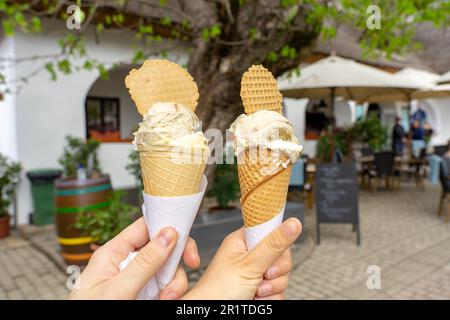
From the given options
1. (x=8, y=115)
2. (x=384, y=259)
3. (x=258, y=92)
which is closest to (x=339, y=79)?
(x=384, y=259)

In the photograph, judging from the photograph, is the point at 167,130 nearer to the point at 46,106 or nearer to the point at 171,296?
the point at 171,296

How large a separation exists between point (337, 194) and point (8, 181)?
5455 millimetres

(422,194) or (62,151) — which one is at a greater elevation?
(62,151)

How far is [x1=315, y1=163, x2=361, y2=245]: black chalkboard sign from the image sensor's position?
527 cm

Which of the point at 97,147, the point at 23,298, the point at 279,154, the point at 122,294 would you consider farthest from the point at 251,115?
the point at 97,147

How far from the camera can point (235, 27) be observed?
3.87m

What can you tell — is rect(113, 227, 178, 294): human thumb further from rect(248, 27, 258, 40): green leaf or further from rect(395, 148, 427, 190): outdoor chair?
rect(395, 148, 427, 190): outdoor chair

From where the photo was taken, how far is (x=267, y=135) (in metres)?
1.34

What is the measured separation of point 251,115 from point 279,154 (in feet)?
0.68

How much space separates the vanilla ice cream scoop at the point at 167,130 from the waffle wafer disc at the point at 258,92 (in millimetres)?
259

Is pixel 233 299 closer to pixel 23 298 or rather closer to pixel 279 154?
pixel 279 154

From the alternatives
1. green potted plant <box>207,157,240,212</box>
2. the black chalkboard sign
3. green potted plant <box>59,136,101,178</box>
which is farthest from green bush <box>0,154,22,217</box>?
the black chalkboard sign

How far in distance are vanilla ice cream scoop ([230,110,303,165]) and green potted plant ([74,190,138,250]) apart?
2.87 meters

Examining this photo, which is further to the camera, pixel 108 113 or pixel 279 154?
pixel 108 113
